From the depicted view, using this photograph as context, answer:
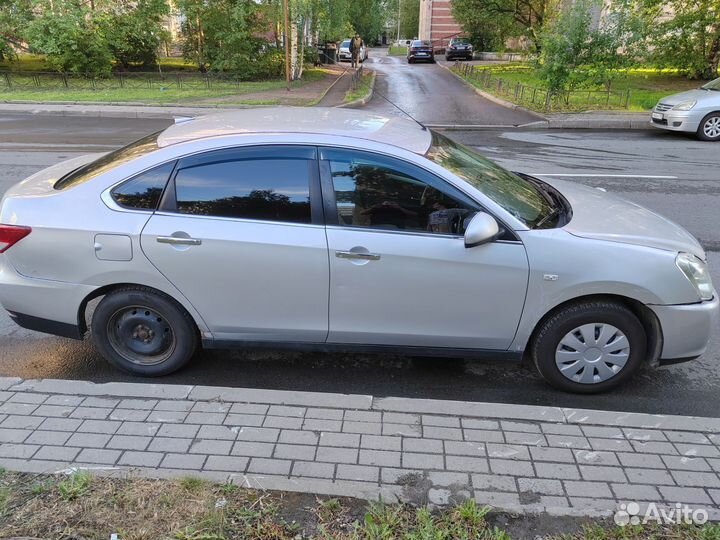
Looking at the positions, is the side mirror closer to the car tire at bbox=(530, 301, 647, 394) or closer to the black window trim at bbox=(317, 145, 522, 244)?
the black window trim at bbox=(317, 145, 522, 244)

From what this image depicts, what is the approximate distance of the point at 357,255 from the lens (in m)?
3.33

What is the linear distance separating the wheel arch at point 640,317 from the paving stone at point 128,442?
229cm

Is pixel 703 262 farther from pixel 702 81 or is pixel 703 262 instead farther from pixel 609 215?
pixel 702 81

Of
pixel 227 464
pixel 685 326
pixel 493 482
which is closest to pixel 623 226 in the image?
pixel 685 326

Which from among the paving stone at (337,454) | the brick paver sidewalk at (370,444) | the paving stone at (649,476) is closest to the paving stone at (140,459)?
the brick paver sidewalk at (370,444)

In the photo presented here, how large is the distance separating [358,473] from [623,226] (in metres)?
2.25

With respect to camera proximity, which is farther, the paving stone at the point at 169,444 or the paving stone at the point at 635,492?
the paving stone at the point at 169,444

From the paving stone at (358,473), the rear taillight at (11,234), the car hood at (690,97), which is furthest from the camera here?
the car hood at (690,97)

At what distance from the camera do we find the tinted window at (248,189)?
3449mm

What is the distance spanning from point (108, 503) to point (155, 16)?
2852 centimetres

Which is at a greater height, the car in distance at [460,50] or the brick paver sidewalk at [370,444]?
the car in distance at [460,50]

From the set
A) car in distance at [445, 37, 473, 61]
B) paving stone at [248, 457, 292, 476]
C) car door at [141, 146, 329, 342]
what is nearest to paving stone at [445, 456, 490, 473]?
paving stone at [248, 457, 292, 476]

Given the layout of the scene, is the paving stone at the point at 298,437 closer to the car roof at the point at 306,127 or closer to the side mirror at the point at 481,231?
the side mirror at the point at 481,231

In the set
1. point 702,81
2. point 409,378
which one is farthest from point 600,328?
point 702,81
